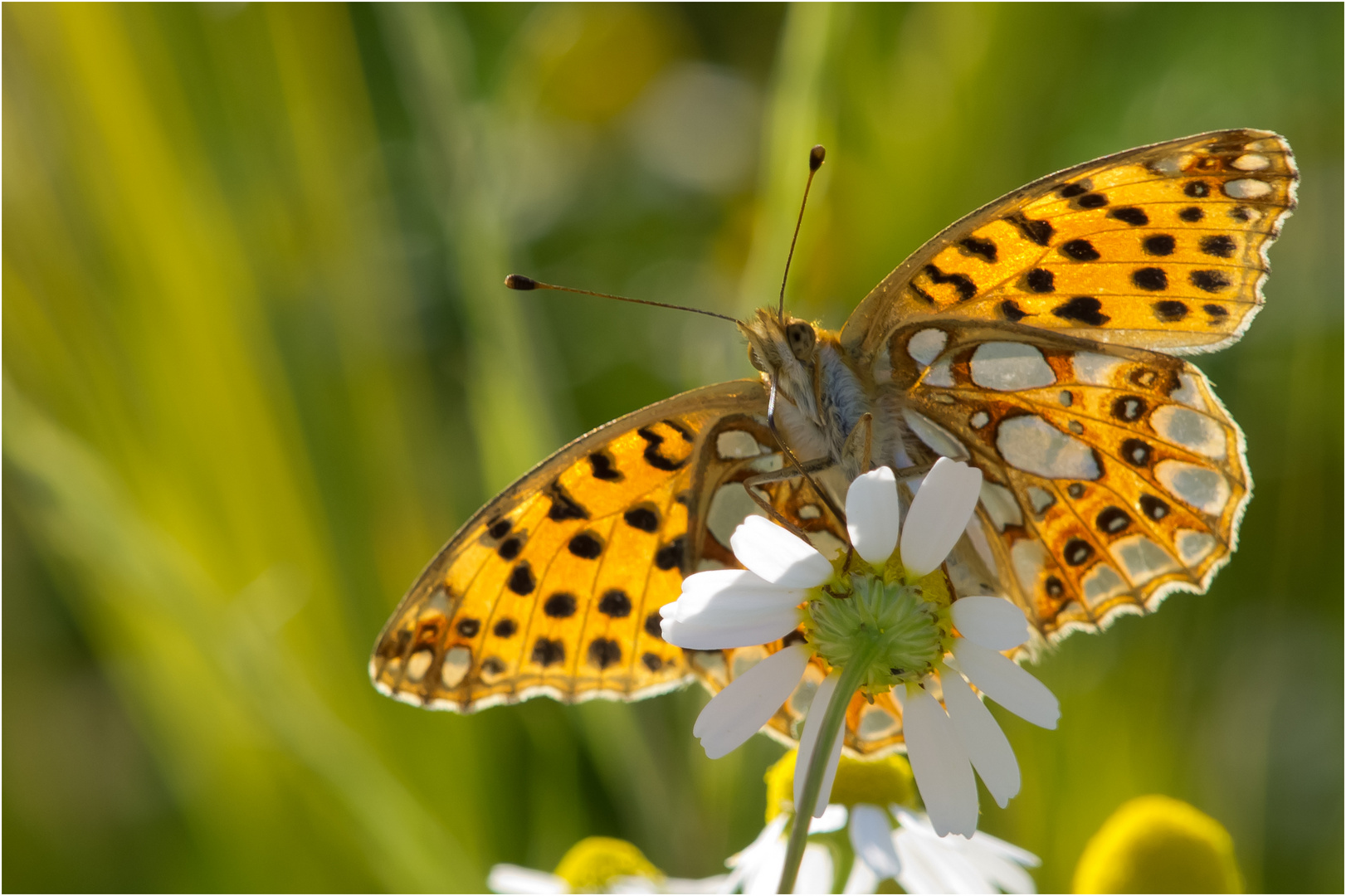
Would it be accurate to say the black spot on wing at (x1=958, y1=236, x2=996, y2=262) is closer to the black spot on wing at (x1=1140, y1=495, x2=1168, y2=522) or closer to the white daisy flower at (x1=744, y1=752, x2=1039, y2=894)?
the black spot on wing at (x1=1140, y1=495, x2=1168, y2=522)

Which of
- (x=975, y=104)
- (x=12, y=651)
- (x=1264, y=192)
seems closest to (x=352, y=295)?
(x=12, y=651)

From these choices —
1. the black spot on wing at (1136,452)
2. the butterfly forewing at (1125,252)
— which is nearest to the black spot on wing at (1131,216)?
the butterfly forewing at (1125,252)

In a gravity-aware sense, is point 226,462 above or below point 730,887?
above

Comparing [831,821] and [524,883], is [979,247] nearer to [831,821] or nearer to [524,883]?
[831,821]

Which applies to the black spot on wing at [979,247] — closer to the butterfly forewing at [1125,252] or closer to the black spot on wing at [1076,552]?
the butterfly forewing at [1125,252]

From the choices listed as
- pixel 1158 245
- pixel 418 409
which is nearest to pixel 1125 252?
pixel 1158 245

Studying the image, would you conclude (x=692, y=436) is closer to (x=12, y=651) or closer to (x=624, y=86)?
(x=12, y=651)
